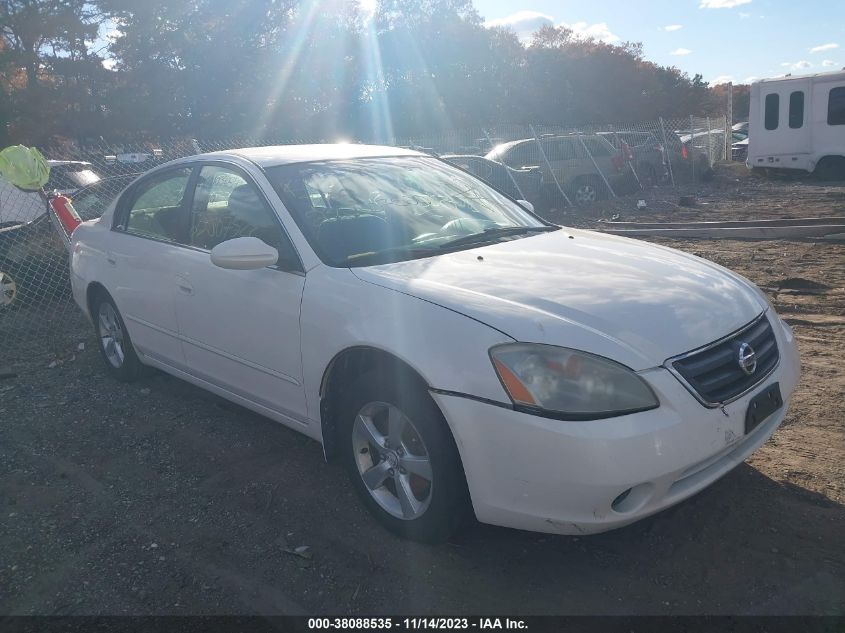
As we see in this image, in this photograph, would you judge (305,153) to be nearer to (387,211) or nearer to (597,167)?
(387,211)

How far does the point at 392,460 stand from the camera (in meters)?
3.17

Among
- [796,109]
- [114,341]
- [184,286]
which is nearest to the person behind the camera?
[184,286]

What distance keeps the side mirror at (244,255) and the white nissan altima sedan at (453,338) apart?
1cm

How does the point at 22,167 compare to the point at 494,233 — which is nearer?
the point at 494,233

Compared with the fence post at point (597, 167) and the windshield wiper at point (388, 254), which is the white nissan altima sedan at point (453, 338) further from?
the fence post at point (597, 167)

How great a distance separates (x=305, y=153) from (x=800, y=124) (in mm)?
17507

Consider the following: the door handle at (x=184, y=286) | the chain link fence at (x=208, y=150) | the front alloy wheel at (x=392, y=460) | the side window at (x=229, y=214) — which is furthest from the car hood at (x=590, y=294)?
the chain link fence at (x=208, y=150)

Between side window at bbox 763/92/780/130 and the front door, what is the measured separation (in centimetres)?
1795

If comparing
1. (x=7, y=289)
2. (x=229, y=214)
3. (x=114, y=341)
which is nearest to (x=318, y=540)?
(x=229, y=214)

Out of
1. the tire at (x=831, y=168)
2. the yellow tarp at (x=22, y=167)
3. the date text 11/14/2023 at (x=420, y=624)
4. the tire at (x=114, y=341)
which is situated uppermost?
the yellow tarp at (x=22, y=167)

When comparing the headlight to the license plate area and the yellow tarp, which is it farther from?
the yellow tarp

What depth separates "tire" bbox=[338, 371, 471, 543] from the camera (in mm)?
2883

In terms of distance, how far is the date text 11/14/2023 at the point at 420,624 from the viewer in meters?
2.70

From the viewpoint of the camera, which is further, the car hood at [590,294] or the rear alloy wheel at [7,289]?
the rear alloy wheel at [7,289]
